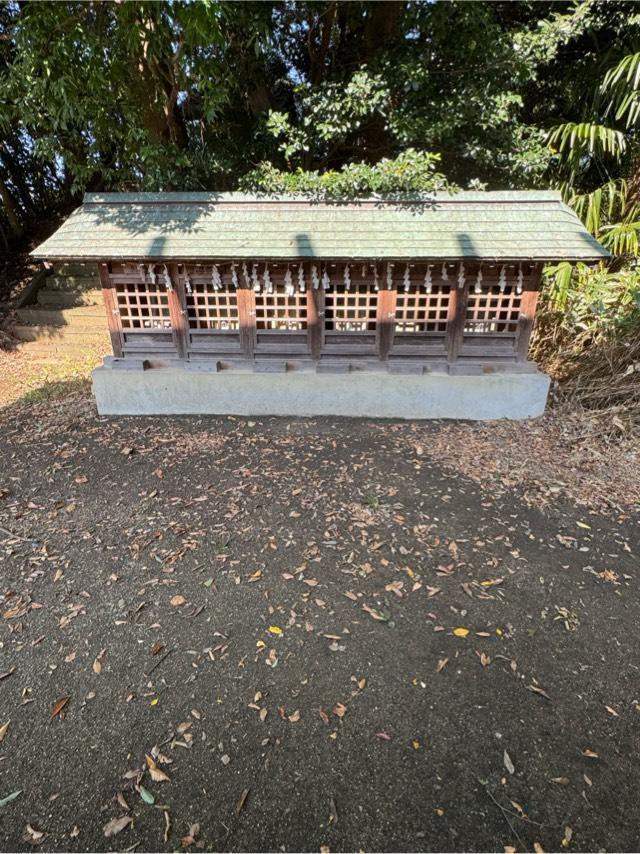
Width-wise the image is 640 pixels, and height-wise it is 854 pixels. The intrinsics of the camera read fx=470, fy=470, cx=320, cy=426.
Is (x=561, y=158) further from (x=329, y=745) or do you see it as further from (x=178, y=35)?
(x=329, y=745)

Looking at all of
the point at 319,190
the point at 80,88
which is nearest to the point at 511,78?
the point at 319,190

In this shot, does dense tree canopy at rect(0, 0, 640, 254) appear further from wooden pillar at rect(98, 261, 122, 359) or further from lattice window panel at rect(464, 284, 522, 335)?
wooden pillar at rect(98, 261, 122, 359)

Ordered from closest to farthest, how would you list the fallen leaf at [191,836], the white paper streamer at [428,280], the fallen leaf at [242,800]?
the fallen leaf at [191,836], the fallen leaf at [242,800], the white paper streamer at [428,280]

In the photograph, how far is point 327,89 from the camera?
220 inches

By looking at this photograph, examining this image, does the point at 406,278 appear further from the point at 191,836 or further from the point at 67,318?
the point at 67,318

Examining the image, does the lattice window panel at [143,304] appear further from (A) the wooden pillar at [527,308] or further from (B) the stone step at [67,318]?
(A) the wooden pillar at [527,308]

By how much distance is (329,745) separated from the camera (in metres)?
2.01

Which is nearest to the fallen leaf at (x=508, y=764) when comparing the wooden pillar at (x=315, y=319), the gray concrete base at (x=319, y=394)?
the gray concrete base at (x=319, y=394)

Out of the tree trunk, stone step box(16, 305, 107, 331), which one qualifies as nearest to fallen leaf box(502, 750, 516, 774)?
stone step box(16, 305, 107, 331)

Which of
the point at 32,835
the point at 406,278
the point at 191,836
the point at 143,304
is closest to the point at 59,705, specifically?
the point at 32,835

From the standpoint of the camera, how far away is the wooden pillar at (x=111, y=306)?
5.01 metres

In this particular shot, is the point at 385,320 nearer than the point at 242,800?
No

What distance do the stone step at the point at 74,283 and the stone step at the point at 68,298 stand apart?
0.53ft

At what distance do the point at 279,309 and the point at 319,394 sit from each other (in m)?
1.04
